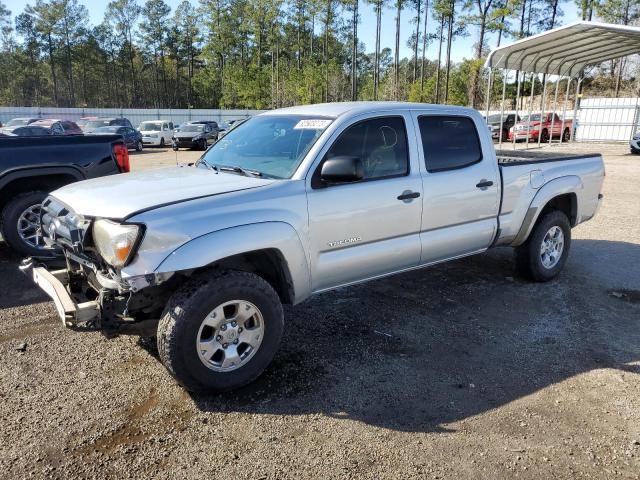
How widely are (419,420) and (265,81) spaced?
58.4 m

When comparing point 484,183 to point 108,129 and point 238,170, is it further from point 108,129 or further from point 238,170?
point 108,129

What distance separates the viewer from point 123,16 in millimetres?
72438

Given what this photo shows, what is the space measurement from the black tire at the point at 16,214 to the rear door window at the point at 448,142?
4573mm

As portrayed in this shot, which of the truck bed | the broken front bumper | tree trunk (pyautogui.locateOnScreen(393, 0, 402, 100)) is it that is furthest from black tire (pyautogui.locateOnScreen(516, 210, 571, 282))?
tree trunk (pyautogui.locateOnScreen(393, 0, 402, 100))

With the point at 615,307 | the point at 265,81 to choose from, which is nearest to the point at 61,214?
the point at 615,307

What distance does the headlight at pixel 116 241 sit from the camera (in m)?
3.06

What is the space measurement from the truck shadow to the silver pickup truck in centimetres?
46

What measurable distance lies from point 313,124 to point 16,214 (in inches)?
160

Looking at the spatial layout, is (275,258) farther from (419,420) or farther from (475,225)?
(475,225)

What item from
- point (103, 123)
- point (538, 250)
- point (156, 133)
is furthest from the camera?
point (156, 133)

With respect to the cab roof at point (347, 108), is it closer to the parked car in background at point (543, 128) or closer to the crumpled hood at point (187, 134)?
the crumpled hood at point (187, 134)

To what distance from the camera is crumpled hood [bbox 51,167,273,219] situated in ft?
10.7

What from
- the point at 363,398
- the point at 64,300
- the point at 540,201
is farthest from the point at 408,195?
the point at 64,300

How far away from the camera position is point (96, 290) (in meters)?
3.57
